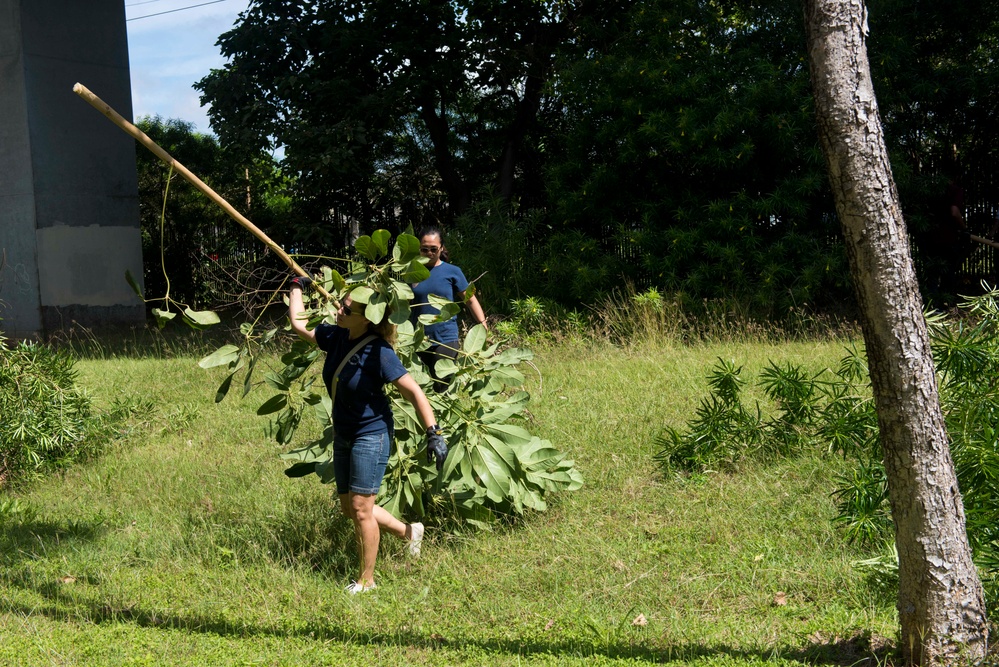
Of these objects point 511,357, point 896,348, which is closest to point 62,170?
point 511,357

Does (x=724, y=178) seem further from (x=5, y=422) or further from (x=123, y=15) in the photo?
(x=123, y=15)

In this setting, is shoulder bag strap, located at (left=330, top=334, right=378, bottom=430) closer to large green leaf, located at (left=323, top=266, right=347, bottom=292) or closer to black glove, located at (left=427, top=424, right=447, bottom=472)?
large green leaf, located at (left=323, top=266, right=347, bottom=292)

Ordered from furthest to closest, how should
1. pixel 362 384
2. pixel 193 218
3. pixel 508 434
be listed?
pixel 193 218, pixel 508 434, pixel 362 384

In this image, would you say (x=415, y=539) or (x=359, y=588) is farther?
(x=415, y=539)

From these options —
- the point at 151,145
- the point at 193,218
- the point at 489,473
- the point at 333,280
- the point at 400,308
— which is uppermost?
the point at 193,218

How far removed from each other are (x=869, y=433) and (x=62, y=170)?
566 inches

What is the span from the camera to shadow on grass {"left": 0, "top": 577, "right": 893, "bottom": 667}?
3795 millimetres

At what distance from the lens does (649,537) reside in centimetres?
525

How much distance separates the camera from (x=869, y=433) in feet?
16.9

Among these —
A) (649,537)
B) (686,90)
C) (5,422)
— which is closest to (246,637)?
(649,537)

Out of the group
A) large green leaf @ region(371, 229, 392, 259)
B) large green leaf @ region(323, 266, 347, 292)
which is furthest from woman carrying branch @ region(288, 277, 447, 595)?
large green leaf @ region(371, 229, 392, 259)

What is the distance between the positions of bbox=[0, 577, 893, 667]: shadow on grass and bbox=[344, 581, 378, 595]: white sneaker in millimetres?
339

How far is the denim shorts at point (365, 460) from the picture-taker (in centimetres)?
467

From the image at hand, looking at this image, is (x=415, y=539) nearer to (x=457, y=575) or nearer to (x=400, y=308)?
(x=457, y=575)
